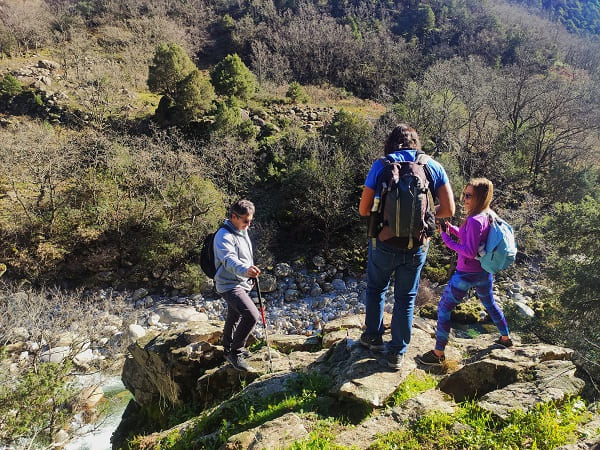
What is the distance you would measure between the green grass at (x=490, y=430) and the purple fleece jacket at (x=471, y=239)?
120cm

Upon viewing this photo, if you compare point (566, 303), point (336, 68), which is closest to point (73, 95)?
point (336, 68)

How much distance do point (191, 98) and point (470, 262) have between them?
56.4ft

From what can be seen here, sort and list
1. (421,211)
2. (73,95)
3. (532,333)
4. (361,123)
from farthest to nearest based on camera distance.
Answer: (73,95) < (361,123) < (532,333) < (421,211)

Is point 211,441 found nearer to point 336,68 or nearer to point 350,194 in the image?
point 350,194

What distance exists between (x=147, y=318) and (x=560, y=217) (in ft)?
38.1

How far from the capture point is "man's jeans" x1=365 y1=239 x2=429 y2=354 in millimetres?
2887

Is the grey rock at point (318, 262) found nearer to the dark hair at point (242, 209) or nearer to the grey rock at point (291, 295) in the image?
the grey rock at point (291, 295)

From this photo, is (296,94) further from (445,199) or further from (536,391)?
(536,391)

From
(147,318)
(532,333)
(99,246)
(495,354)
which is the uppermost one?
(495,354)

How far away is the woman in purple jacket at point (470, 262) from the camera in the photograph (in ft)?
10.4

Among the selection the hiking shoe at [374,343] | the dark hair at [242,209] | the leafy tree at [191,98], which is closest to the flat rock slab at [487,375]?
the hiking shoe at [374,343]

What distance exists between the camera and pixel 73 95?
760 inches

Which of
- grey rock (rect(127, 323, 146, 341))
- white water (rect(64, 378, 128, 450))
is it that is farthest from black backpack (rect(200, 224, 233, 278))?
grey rock (rect(127, 323, 146, 341))

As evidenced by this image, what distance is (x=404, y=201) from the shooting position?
2.67 m
